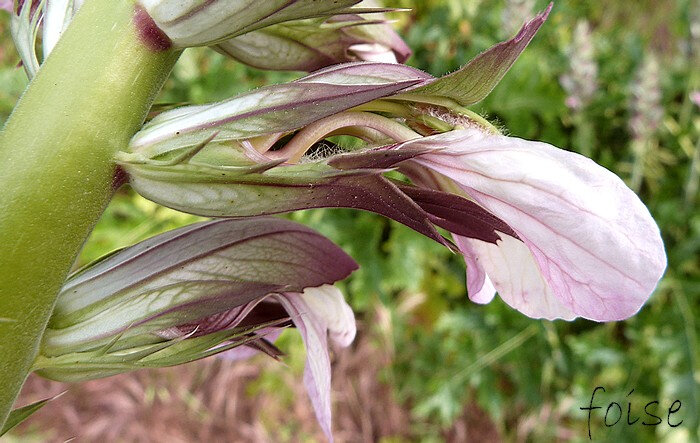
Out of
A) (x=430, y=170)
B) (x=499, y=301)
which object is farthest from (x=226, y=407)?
(x=430, y=170)

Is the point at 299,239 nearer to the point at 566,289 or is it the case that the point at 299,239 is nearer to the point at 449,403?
the point at 566,289

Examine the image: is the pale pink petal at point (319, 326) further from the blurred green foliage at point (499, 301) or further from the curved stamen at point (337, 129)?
the blurred green foliage at point (499, 301)

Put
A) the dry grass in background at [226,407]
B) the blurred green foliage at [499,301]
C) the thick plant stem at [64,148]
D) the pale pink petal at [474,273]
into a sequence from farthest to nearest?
the dry grass in background at [226,407]
the blurred green foliage at [499,301]
the pale pink petal at [474,273]
the thick plant stem at [64,148]

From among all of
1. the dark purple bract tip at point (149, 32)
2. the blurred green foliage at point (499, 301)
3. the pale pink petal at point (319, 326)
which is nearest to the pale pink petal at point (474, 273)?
the pale pink petal at point (319, 326)

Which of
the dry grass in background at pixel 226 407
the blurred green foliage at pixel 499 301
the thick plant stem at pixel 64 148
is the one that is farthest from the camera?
the dry grass in background at pixel 226 407

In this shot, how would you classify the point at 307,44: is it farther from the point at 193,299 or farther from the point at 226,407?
the point at 226,407
